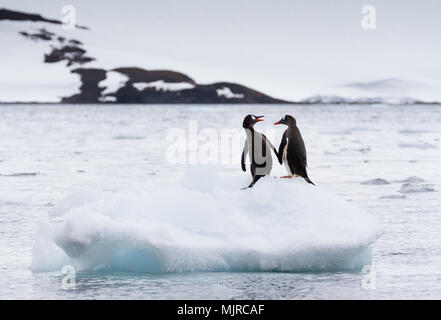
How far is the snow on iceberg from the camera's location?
287 inches

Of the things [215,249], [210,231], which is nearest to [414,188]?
[210,231]

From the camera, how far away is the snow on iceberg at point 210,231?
7301mm

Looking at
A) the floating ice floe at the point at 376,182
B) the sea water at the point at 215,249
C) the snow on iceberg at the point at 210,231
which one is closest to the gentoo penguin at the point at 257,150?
the sea water at the point at 215,249

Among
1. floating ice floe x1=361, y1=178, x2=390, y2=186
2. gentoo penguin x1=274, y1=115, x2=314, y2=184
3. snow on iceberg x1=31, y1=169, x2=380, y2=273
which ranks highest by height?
gentoo penguin x1=274, y1=115, x2=314, y2=184

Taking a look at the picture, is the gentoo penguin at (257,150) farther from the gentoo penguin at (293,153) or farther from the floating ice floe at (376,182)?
the floating ice floe at (376,182)

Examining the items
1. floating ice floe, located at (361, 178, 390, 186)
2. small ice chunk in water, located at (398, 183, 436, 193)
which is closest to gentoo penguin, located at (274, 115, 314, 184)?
small ice chunk in water, located at (398, 183, 436, 193)

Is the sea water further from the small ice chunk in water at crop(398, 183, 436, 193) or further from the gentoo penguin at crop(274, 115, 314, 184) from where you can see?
the small ice chunk in water at crop(398, 183, 436, 193)

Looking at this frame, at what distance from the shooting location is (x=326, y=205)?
7.86 metres

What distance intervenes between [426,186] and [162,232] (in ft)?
26.9

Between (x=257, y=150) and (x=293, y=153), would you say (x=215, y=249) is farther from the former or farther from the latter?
(x=293, y=153)

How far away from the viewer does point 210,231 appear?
7.52m

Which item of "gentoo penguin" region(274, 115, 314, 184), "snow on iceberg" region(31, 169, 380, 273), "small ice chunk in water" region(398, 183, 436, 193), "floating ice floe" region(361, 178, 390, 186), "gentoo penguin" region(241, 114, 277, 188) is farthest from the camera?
"floating ice floe" region(361, 178, 390, 186)

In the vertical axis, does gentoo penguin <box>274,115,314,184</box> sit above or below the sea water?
above
